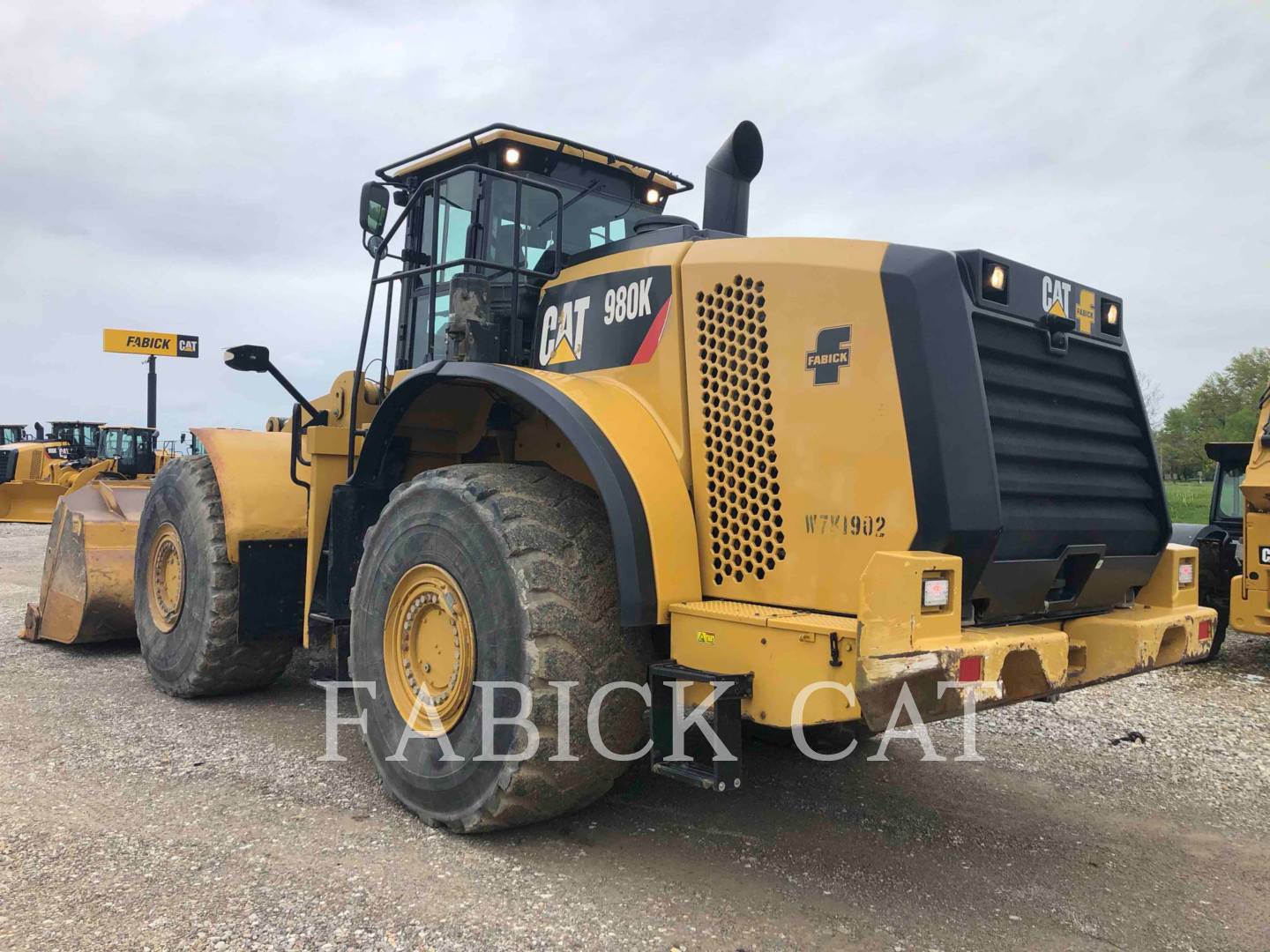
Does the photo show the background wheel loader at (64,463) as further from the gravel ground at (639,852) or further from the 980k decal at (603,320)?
the 980k decal at (603,320)

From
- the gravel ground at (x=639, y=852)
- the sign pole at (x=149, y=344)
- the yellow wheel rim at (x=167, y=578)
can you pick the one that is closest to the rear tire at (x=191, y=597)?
the yellow wheel rim at (x=167, y=578)

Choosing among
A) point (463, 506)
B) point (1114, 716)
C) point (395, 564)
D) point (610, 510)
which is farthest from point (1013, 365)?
point (1114, 716)

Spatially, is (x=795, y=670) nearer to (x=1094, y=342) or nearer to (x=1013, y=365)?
(x=1013, y=365)

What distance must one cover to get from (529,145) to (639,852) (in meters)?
3.46

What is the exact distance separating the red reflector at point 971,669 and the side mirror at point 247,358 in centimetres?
379

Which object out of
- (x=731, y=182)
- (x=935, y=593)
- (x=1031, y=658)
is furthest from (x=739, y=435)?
(x=731, y=182)

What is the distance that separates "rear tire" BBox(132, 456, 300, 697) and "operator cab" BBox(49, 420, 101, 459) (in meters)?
21.8

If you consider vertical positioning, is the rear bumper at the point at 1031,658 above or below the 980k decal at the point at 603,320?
below

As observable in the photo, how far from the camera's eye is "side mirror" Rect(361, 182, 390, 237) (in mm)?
4996

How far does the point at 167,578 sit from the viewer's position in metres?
6.28

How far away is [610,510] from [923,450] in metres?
1.05

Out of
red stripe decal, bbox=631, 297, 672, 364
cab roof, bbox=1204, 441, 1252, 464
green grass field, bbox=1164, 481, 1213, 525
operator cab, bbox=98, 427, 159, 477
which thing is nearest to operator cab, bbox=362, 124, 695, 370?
red stripe decal, bbox=631, 297, 672, 364

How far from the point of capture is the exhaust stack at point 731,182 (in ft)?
14.3

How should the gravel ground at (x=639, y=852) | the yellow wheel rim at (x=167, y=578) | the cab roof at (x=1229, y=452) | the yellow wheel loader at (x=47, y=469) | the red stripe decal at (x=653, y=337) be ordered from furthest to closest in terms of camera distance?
the yellow wheel loader at (x=47, y=469) → the cab roof at (x=1229, y=452) → the yellow wheel rim at (x=167, y=578) → the red stripe decal at (x=653, y=337) → the gravel ground at (x=639, y=852)
